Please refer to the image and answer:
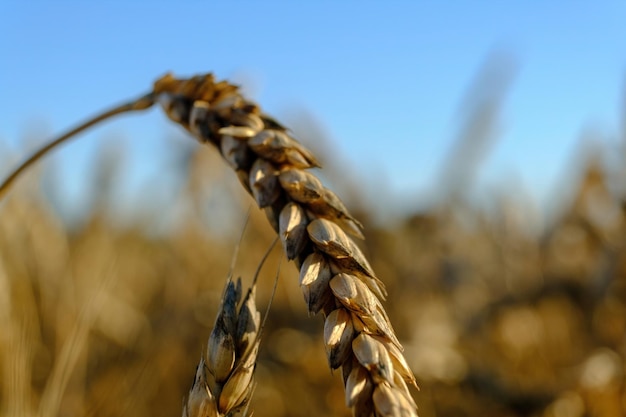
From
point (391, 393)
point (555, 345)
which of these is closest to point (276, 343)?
point (555, 345)

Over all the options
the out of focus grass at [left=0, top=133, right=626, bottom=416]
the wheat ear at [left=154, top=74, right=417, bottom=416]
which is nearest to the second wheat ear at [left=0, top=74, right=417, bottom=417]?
the wheat ear at [left=154, top=74, right=417, bottom=416]

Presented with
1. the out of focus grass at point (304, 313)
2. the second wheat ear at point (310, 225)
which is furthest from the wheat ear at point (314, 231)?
the out of focus grass at point (304, 313)

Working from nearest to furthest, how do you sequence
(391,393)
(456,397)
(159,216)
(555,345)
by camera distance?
(391,393), (456,397), (555,345), (159,216)

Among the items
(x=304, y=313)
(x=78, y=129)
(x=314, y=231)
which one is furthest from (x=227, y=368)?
(x=304, y=313)

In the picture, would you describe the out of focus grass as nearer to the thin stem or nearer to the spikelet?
the thin stem

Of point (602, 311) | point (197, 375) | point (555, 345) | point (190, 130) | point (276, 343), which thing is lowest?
point (555, 345)

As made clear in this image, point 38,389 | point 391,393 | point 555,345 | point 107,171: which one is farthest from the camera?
point 107,171

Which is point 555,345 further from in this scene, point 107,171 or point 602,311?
point 107,171

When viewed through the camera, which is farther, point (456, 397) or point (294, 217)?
point (456, 397)

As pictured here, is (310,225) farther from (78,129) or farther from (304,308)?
(304,308)
